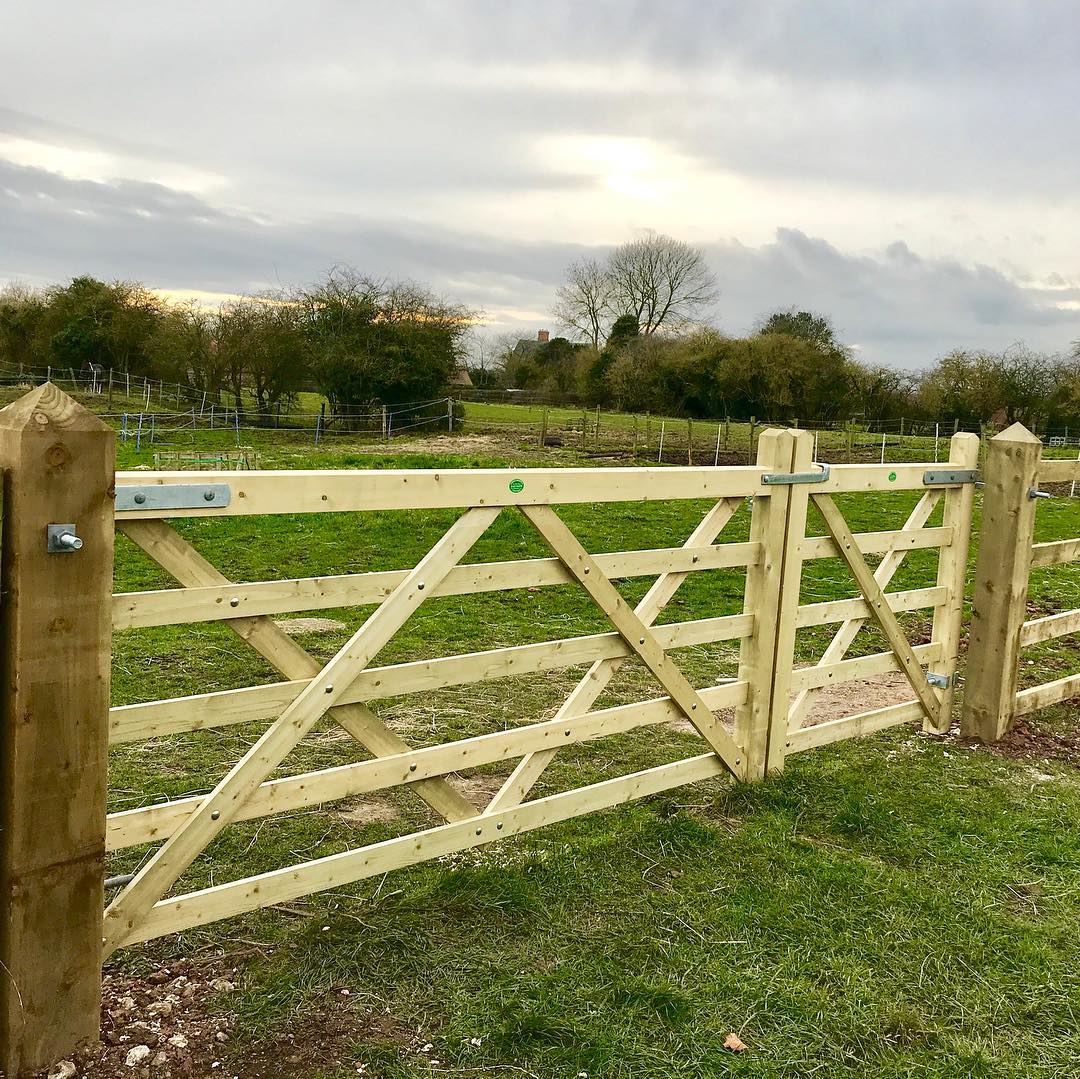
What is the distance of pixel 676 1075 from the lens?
9.84 feet

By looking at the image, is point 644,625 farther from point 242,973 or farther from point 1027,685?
point 1027,685

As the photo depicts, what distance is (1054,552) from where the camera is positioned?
6.44 meters

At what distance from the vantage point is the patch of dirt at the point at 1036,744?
6.14m

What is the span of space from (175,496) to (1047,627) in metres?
5.77

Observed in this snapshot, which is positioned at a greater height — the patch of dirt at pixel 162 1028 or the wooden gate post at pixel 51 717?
the wooden gate post at pixel 51 717

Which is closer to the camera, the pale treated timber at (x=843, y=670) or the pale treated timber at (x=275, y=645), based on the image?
the pale treated timber at (x=275, y=645)

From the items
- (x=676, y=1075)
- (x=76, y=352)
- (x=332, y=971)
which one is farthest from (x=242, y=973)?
(x=76, y=352)

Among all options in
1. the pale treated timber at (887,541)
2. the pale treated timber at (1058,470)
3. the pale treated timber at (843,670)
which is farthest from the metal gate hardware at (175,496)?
the pale treated timber at (1058,470)

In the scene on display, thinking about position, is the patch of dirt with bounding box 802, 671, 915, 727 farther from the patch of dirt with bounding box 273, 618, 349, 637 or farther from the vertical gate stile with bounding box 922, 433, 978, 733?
the patch of dirt with bounding box 273, 618, 349, 637

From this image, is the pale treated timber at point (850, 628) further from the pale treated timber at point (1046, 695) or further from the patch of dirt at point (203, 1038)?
the patch of dirt at point (203, 1038)

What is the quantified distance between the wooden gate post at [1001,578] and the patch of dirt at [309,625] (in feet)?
16.7

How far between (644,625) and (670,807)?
1.20 metres

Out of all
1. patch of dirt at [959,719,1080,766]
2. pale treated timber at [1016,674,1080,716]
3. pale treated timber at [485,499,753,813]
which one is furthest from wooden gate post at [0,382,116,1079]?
pale treated timber at [1016,674,1080,716]

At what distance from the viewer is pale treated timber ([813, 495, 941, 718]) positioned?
5.34m
